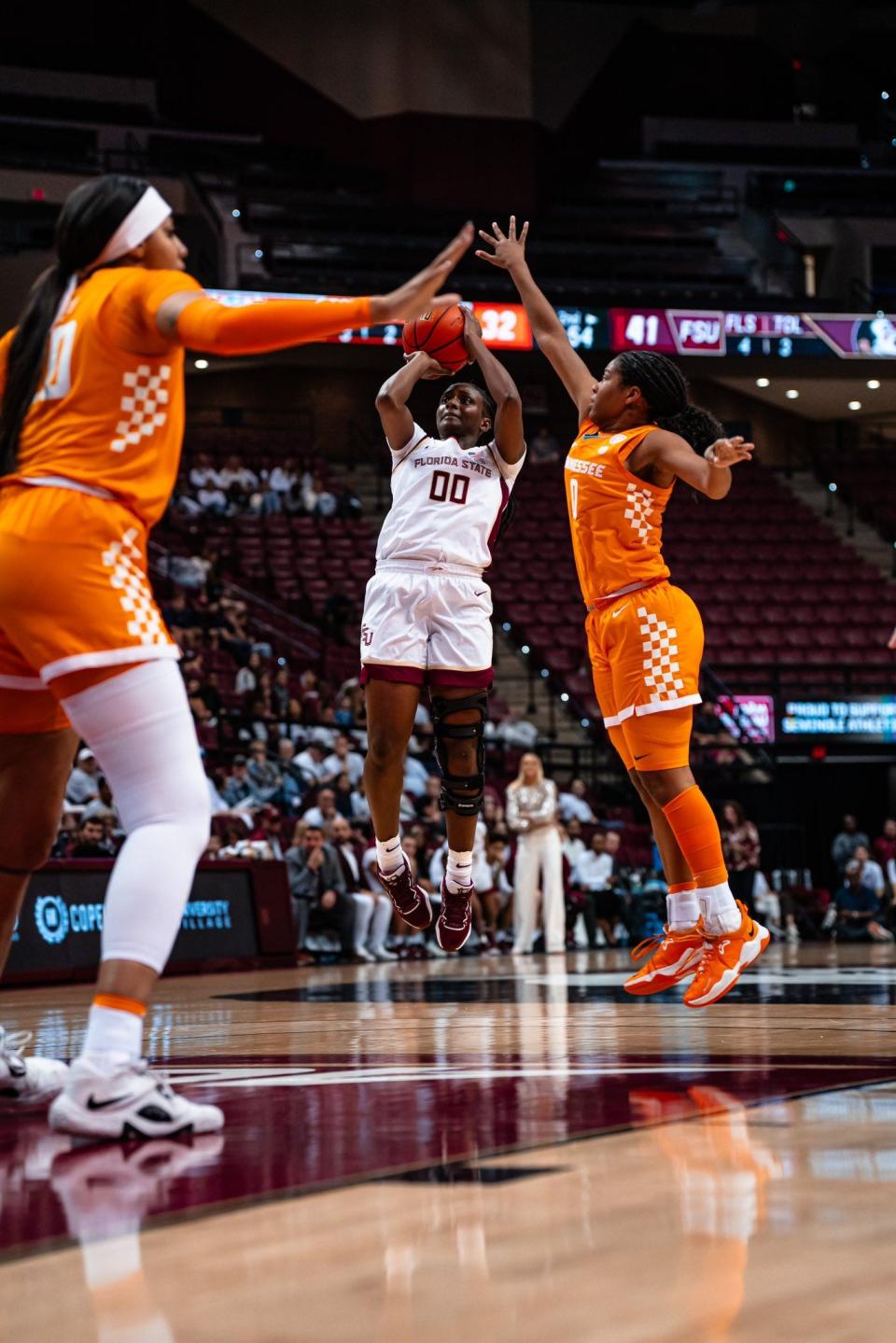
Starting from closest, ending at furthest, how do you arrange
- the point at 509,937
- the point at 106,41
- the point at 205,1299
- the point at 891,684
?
the point at 205,1299 < the point at 509,937 < the point at 891,684 < the point at 106,41

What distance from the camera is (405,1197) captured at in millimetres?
2322

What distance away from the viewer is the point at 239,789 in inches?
561

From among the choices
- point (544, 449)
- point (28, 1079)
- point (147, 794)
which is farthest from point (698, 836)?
point (544, 449)

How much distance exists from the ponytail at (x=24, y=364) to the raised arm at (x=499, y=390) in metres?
2.79

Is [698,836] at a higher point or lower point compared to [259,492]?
lower

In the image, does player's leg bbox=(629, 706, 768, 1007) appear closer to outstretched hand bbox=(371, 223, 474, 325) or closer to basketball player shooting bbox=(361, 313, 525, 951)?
basketball player shooting bbox=(361, 313, 525, 951)

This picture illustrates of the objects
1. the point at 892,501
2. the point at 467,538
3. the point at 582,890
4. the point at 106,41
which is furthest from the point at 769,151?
the point at 467,538

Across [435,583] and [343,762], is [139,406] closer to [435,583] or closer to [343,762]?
[435,583]

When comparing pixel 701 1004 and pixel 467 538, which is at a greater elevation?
pixel 467 538

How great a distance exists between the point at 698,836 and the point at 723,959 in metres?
0.41

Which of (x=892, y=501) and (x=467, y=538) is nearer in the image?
(x=467, y=538)

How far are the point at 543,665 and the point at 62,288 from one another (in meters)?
18.3

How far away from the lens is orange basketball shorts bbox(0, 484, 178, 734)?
3006 mm

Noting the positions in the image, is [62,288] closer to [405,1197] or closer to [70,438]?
[70,438]
